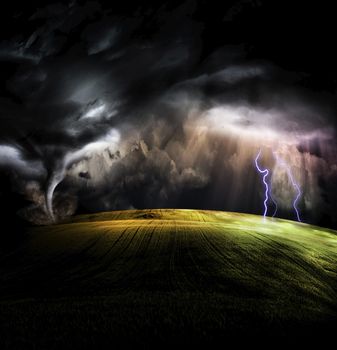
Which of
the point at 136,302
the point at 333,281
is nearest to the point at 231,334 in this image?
the point at 136,302

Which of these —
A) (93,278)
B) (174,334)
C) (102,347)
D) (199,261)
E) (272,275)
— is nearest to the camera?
(102,347)

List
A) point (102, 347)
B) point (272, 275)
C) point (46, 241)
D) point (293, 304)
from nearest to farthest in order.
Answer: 1. point (102, 347)
2. point (293, 304)
3. point (272, 275)
4. point (46, 241)

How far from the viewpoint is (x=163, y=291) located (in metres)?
15.3

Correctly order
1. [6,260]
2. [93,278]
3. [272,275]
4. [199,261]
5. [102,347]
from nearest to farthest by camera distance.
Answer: [102,347] → [93,278] → [272,275] → [199,261] → [6,260]

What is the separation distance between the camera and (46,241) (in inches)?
1182

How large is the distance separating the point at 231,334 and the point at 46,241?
22884 mm

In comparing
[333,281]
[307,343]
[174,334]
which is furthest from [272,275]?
[174,334]

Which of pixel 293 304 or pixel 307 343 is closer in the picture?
pixel 307 343

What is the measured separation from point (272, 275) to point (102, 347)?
1199 centimetres

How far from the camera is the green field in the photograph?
1128 cm

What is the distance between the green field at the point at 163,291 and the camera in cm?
1128

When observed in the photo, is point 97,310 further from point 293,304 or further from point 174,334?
point 293,304

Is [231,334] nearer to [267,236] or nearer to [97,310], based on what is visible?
[97,310]

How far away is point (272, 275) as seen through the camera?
62.9 ft
